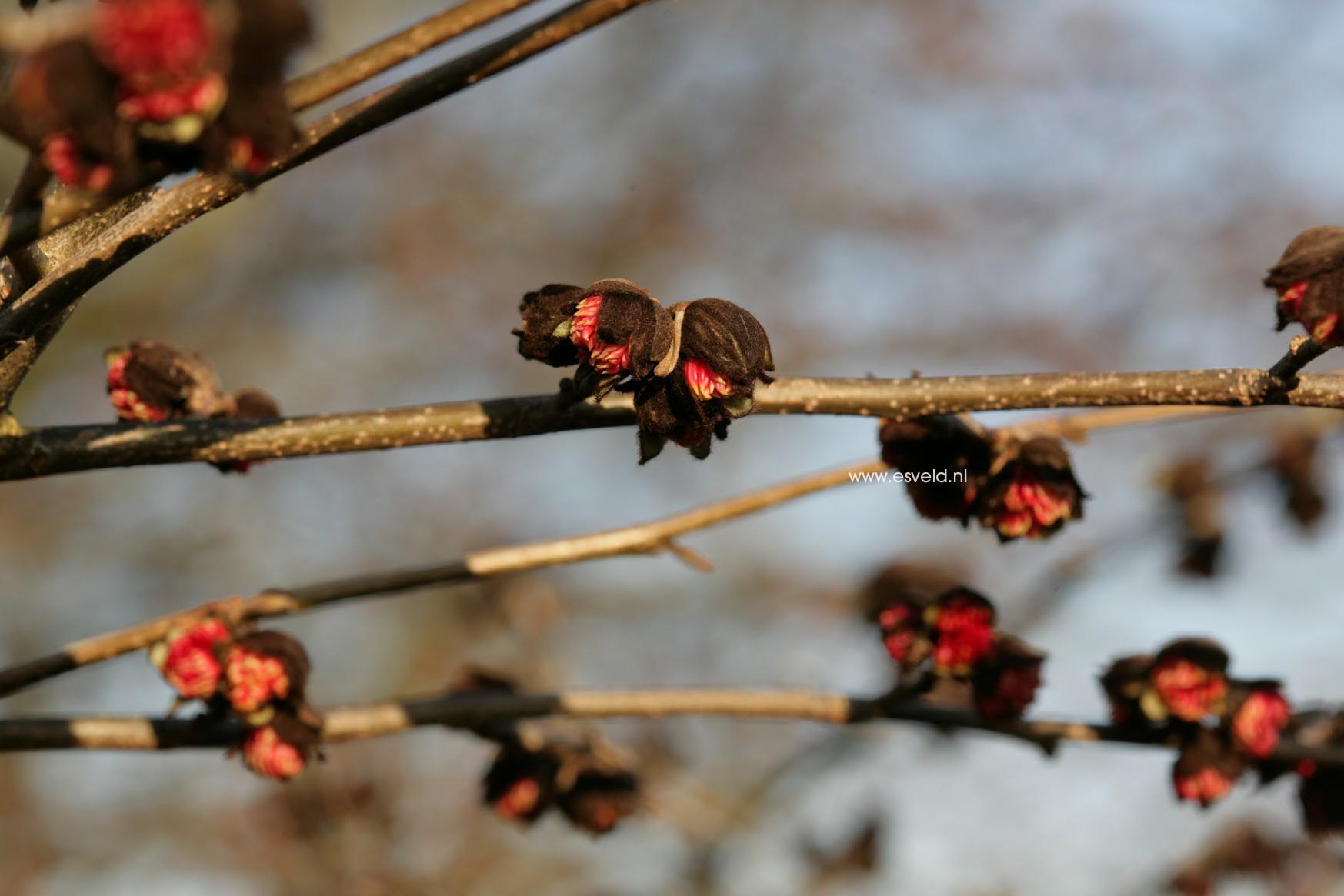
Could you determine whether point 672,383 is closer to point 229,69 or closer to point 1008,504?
point 229,69

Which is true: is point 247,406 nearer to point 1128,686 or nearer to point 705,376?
point 705,376

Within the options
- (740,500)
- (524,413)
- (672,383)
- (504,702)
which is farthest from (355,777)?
(672,383)

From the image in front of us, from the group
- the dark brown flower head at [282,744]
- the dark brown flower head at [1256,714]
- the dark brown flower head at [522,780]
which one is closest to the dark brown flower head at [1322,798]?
the dark brown flower head at [1256,714]

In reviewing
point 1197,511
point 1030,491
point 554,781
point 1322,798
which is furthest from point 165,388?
point 1197,511

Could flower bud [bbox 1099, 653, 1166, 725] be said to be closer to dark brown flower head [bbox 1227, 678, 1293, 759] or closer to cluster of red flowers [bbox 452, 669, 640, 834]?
dark brown flower head [bbox 1227, 678, 1293, 759]

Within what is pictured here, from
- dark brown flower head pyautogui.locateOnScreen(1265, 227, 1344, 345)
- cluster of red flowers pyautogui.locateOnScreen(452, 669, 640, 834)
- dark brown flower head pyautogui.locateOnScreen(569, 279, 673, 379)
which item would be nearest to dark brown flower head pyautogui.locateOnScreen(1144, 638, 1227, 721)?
dark brown flower head pyautogui.locateOnScreen(1265, 227, 1344, 345)

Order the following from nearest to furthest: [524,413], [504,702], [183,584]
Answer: [524,413], [504,702], [183,584]

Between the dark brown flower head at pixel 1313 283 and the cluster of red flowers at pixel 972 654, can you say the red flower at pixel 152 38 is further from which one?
the cluster of red flowers at pixel 972 654
